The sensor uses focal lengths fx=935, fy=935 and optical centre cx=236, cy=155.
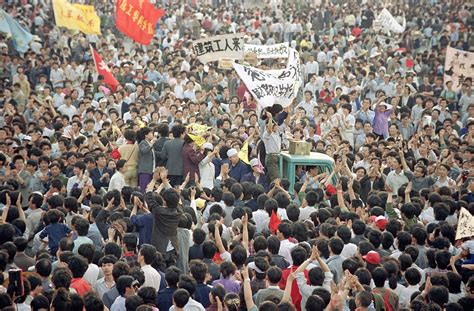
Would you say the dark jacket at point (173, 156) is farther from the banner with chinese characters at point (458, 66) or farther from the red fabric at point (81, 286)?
the banner with chinese characters at point (458, 66)

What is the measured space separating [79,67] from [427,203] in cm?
1252

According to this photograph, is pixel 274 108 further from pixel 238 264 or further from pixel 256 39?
pixel 256 39

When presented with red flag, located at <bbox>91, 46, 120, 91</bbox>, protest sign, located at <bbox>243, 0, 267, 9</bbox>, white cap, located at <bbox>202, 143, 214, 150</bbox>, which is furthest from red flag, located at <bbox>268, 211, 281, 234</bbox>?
protest sign, located at <bbox>243, 0, 267, 9</bbox>

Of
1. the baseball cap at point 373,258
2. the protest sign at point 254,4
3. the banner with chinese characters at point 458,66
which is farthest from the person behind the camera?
the protest sign at point 254,4

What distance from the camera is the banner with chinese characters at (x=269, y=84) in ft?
51.8

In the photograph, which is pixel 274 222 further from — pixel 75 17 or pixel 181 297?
pixel 75 17

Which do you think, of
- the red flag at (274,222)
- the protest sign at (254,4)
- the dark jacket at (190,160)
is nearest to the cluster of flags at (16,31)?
the dark jacket at (190,160)

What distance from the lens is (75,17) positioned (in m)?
23.2

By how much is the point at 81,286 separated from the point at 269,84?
7.71 meters

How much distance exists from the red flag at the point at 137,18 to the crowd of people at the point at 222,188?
1026 millimetres

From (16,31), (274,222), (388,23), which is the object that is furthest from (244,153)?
(388,23)

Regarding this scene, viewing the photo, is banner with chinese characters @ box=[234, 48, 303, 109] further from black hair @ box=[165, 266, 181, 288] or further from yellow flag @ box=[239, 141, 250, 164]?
black hair @ box=[165, 266, 181, 288]

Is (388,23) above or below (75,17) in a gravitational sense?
below

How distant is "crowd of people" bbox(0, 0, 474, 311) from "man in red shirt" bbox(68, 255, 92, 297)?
0.02m
